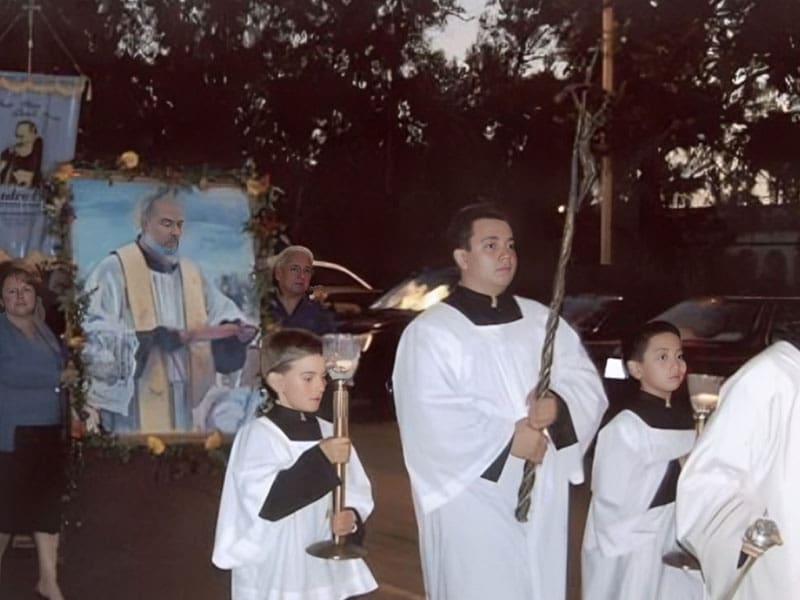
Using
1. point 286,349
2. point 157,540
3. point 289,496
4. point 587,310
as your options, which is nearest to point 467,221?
point 286,349

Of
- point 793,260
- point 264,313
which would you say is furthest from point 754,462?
point 793,260

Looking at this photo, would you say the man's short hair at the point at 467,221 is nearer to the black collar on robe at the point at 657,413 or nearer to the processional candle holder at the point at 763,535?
the black collar on robe at the point at 657,413

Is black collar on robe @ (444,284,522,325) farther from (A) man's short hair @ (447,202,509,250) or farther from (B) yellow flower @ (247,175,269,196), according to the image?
(B) yellow flower @ (247,175,269,196)

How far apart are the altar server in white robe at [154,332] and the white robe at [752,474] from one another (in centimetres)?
444

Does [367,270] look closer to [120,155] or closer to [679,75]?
[679,75]

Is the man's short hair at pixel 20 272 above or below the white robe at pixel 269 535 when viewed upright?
above

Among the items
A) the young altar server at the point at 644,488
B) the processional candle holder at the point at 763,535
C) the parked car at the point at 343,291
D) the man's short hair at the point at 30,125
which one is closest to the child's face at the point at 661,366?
the young altar server at the point at 644,488

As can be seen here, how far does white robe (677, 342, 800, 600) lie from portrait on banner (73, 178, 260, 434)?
4.39 metres

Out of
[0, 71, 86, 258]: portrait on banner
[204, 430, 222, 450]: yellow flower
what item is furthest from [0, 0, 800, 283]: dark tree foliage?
A: [204, 430, 222, 450]: yellow flower

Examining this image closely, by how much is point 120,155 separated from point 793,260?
88.4 ft

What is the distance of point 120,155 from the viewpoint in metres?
7.99

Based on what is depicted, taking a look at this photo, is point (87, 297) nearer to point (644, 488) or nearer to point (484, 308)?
point (484, 308)

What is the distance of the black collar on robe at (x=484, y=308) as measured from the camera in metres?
5.90

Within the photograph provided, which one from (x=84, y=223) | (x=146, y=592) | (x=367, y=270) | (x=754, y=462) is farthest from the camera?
(x=367, y=270)
